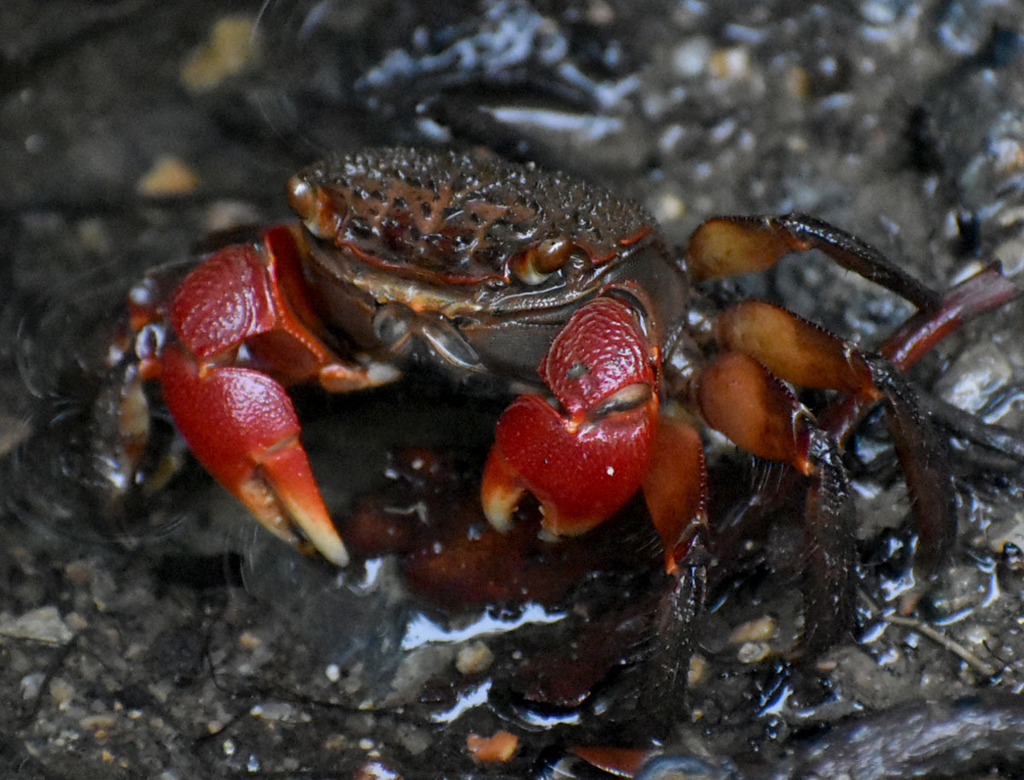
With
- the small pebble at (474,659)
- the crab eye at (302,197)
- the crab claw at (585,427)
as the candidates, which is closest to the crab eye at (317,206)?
the crab eye at (302,197)

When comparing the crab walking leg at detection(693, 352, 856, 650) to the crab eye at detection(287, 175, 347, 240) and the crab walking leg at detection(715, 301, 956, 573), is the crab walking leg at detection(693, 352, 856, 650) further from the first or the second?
the crab eye at detection(287, 175, 347, 240)

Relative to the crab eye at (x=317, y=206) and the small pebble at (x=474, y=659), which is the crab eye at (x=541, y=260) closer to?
the crab eye at (x=317, y=206)

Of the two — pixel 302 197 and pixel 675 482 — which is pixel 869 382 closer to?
pixel 675 482

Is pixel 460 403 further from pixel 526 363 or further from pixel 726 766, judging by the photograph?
pixel 726 766

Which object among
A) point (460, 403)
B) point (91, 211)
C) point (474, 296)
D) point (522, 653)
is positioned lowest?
point (522, 653)

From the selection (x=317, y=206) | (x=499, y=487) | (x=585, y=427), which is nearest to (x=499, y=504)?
(x=499, y=487)

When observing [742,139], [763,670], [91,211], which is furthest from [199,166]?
[763,670]
